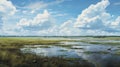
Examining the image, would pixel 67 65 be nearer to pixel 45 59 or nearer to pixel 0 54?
pixel 45 59

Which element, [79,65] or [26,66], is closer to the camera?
[26,66]

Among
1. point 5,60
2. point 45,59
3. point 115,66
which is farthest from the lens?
point 115,66

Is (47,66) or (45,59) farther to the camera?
(45,59)

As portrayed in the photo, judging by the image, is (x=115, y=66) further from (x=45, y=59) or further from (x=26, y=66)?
(x=26, y=66)

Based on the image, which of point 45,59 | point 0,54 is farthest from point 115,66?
point 0,54

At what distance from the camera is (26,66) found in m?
19.6

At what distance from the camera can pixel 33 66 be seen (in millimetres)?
19609

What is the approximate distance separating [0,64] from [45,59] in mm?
3922

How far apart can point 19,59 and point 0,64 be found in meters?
2.03

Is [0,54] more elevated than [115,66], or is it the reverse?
[0,54]

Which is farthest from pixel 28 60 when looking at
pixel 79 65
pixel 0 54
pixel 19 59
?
pixel 79 65

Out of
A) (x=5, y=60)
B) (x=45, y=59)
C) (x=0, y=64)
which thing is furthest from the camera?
(x=45, y=59)

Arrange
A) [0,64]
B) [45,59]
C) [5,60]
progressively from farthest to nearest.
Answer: [45,59], [5,60], [0,64]

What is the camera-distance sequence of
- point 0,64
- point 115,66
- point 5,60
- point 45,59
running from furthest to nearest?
point 115,66 < point 45,59 < point 5,60 < point 0,64
